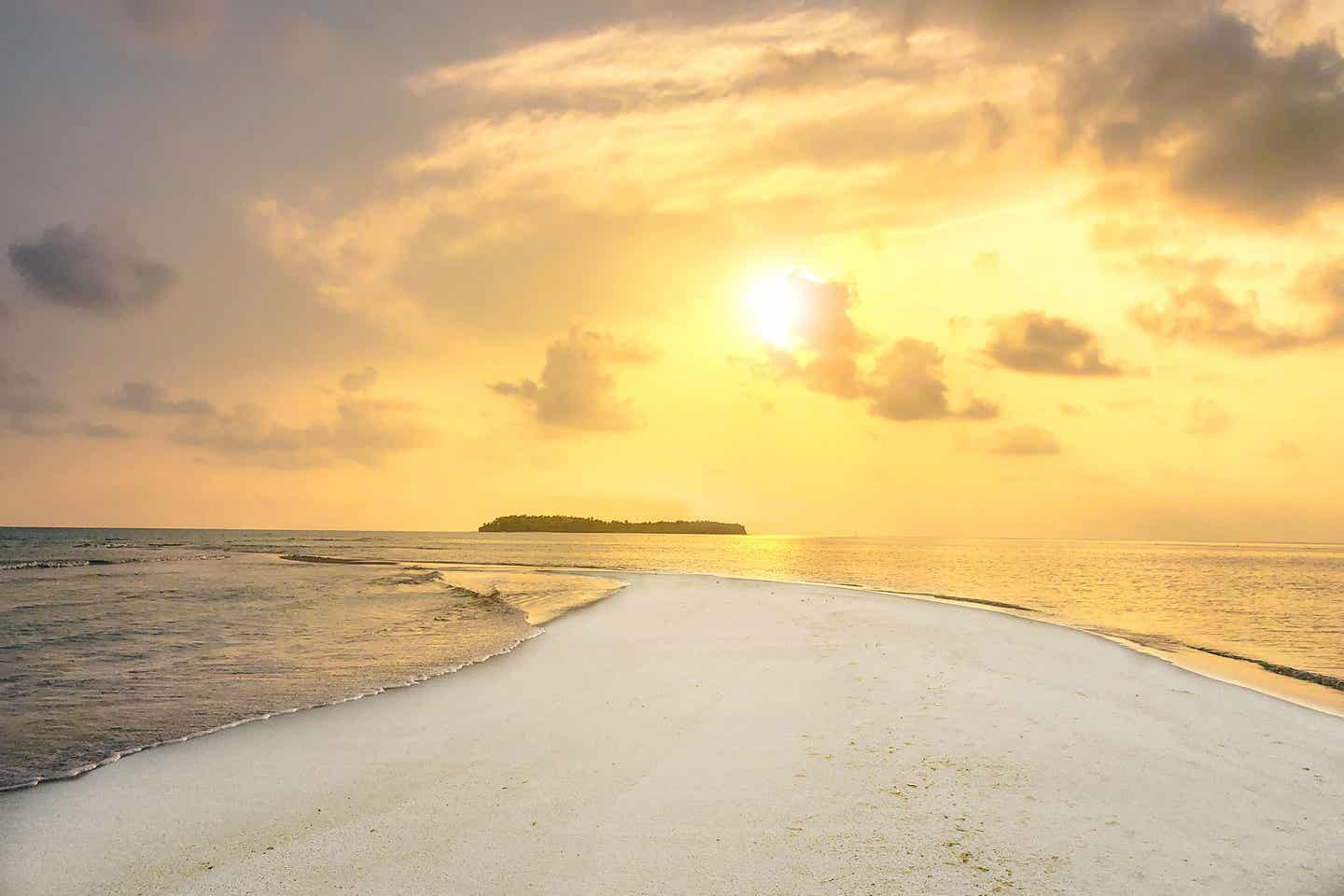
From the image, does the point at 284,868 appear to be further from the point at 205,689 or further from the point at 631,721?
the point at 205,689

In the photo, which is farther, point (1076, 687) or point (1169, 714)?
point (1076, 687)

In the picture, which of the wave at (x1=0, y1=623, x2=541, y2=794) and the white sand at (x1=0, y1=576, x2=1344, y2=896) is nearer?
the white sand at (x1=0, y1=576, x2=1344, y2=896)

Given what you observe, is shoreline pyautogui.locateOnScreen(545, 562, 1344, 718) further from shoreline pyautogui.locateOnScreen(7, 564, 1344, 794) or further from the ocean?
the ocean

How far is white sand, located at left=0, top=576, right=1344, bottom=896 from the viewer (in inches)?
311

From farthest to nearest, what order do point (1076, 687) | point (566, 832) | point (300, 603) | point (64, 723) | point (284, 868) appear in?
point (300, 603) < point (1076, 687) < point (64, 723) < point (566, 832) < point (284, 868)

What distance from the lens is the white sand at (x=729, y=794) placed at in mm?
7887

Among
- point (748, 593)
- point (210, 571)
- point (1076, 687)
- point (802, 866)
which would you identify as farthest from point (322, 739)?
point (210, 571)

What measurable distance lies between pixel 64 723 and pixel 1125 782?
18.8m

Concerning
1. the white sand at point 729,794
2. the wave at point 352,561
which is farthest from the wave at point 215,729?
the wave at point 352,561

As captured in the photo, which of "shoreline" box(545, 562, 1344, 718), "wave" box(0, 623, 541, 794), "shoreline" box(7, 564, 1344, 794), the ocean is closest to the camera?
"wave" box(0, 623, 541, 794)

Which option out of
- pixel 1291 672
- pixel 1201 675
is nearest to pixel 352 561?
pixel 1201 675

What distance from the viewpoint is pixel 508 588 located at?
156ft

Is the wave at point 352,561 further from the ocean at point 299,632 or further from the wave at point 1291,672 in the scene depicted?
the wave at point 1291,672

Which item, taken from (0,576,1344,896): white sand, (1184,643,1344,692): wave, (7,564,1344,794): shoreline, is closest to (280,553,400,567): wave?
(7,564,1344,794): shoreline
